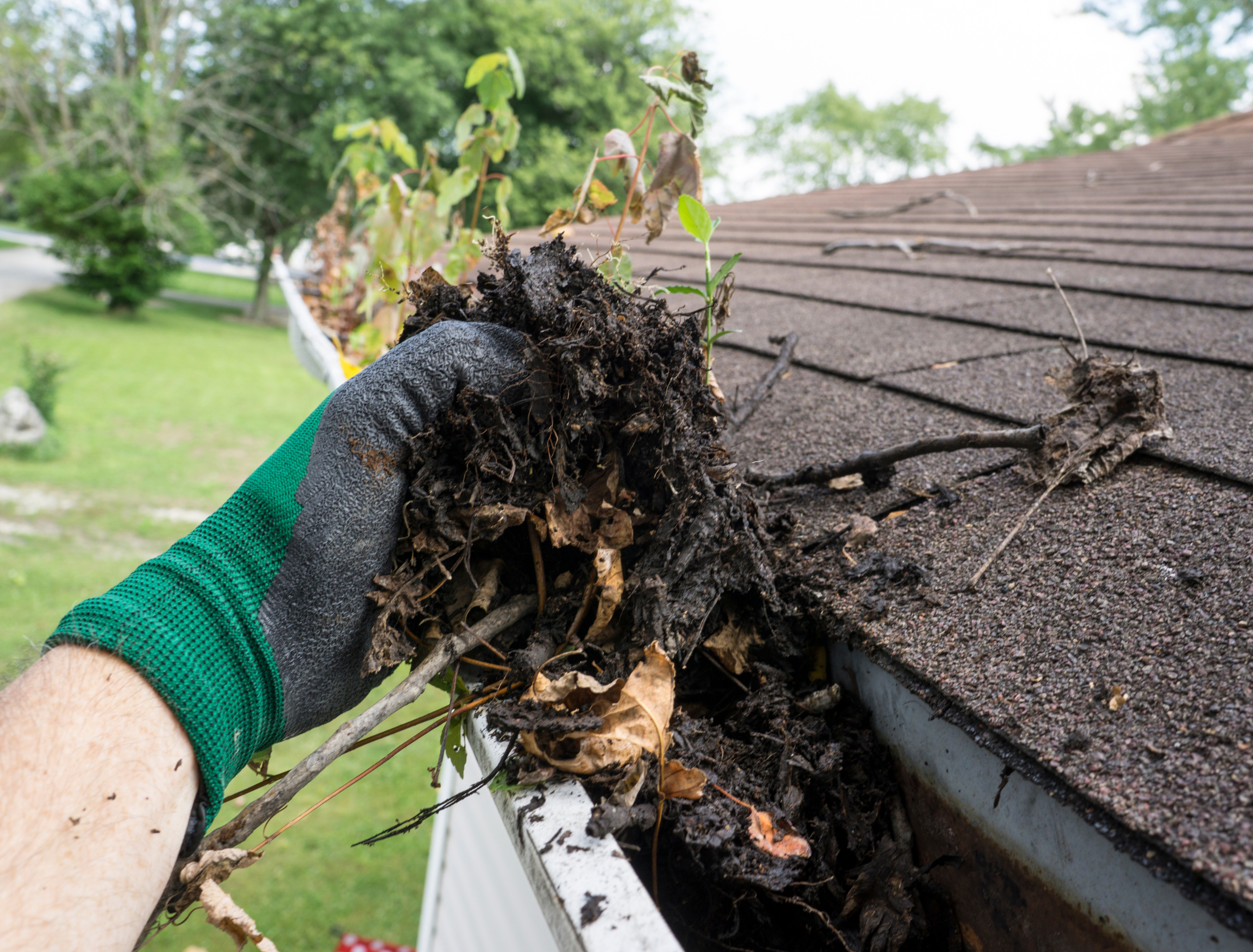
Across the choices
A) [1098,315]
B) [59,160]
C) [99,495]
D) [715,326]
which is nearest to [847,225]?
[1098,315]

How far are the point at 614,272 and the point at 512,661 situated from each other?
1.92 feet

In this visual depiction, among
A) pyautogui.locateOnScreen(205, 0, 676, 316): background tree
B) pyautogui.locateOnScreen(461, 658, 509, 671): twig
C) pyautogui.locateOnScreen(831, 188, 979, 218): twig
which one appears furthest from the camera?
pyautogui.locateOnScreen(205, 0, 676, 316): background tree

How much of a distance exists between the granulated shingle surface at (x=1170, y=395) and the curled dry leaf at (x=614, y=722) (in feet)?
2.78

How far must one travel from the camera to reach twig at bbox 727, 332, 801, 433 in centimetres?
152

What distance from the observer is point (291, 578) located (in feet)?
3.01

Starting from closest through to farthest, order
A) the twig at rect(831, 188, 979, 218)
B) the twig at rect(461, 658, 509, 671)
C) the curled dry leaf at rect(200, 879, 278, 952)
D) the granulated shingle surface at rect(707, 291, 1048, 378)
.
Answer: the curled dry leaf at rect(200, 879, 278, 952) < the twig at rect(461, 658, 509, 671) < the granulated shingle surface at rect(707, 291, 1048, 378) < the twig at rect(831, 188, 979, 218)

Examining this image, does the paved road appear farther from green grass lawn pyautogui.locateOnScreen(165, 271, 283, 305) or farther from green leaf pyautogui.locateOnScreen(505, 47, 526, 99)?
green leaf pyautogui.locateOnScreen(505, 47, 526, 99)

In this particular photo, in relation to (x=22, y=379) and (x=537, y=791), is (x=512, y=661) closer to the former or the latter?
(x=537, y=791)

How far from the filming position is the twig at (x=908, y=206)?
4.53m

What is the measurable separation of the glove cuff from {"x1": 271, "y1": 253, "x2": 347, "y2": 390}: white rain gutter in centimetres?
151

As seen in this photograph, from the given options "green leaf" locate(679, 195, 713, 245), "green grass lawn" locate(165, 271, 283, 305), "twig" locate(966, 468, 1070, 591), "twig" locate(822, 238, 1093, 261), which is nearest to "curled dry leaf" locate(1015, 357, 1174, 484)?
"twig" locate(966, 468, 1070, 591)

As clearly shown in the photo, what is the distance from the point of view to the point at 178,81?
57.3 ft

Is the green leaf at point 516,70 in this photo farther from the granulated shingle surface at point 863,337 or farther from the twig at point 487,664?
the twig at point 487,664

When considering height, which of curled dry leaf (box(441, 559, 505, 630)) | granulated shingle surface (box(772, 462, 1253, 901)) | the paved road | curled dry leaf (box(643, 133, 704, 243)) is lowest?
the paved road
